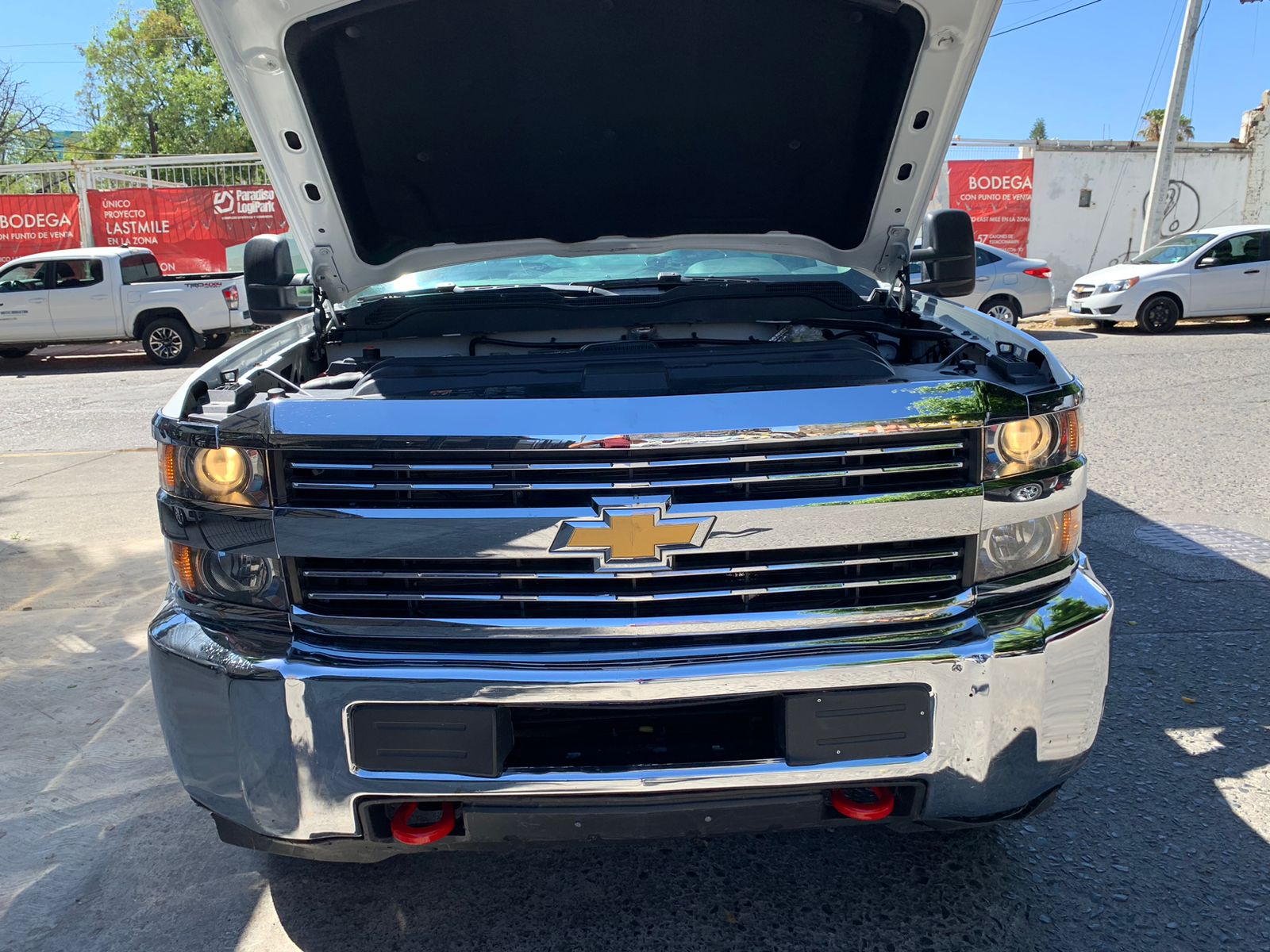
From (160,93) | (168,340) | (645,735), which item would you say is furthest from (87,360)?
(160,93)

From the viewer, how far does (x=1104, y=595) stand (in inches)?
84.0

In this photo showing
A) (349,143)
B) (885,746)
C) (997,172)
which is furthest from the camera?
(997,172)

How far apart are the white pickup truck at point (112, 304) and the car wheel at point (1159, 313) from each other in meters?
13.3

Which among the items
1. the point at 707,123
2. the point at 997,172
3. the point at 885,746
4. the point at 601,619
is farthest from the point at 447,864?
the point at 997,172

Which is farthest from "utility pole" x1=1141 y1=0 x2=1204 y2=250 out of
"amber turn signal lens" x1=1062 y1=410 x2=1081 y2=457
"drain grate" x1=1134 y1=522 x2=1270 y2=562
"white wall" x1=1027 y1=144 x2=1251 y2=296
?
"amber turn signal lens" x1=1062 y1=410 x2=1081 y2=457

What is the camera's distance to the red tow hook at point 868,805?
1.98 meters

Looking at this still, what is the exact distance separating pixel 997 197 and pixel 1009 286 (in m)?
6.38

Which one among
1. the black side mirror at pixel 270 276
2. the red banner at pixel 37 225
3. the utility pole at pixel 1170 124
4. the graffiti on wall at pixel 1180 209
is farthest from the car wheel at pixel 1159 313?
the red banner at pixel 37 225

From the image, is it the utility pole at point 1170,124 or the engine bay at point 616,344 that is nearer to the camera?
the engine bay at point 616,344

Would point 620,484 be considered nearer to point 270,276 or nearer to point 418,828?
point 418,828

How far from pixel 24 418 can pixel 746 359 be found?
10320 mm

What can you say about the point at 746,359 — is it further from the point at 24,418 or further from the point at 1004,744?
the point at 24,418

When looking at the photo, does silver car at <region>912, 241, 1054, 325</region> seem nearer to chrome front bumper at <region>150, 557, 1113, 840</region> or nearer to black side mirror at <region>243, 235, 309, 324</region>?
black side mirror at <region>243, 235, 309, 324</region>

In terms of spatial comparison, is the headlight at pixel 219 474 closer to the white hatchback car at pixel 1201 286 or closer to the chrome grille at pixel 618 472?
the chrome grille at pixel 618 472
